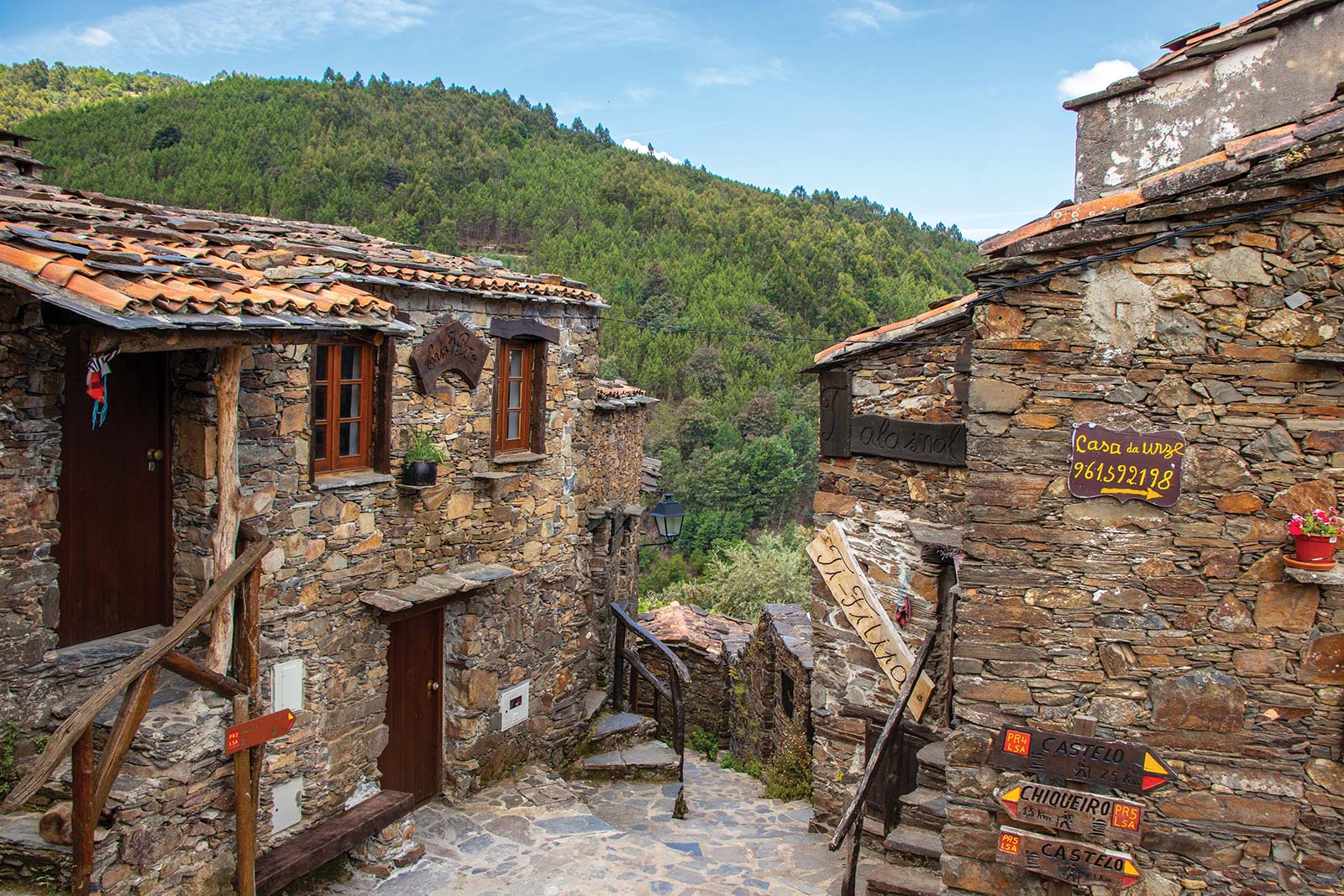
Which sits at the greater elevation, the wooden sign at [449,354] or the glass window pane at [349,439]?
the wooden sign at [449,354]

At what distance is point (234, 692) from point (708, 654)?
876 centimetres

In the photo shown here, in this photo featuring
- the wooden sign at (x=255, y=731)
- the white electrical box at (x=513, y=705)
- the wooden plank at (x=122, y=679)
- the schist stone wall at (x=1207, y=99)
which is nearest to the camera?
the wooden plank at (x=122, y=679)

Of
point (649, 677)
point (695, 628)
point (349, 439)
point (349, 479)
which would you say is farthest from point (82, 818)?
point (695, 628)

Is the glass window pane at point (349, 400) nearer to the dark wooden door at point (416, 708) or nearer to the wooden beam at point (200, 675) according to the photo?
the dark wooden door at point (416, 708)

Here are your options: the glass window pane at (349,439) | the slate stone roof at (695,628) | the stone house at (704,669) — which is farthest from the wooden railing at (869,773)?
the slate stone roof at (695,628)

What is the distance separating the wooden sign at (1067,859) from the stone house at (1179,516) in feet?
0.25

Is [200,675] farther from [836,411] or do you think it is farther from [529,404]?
[836,411]

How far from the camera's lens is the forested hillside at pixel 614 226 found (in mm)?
32875

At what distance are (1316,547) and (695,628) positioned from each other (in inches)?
441

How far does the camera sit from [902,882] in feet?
18.5

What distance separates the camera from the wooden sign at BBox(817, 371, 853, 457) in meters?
6.79

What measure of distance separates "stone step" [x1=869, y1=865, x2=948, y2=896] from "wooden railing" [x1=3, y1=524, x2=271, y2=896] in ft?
12.5

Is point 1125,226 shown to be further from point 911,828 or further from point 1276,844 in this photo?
point 911,828

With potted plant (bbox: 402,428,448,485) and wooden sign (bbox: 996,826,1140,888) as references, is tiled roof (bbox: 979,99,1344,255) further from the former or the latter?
potted plant (bbox: 402,428,448,485)
